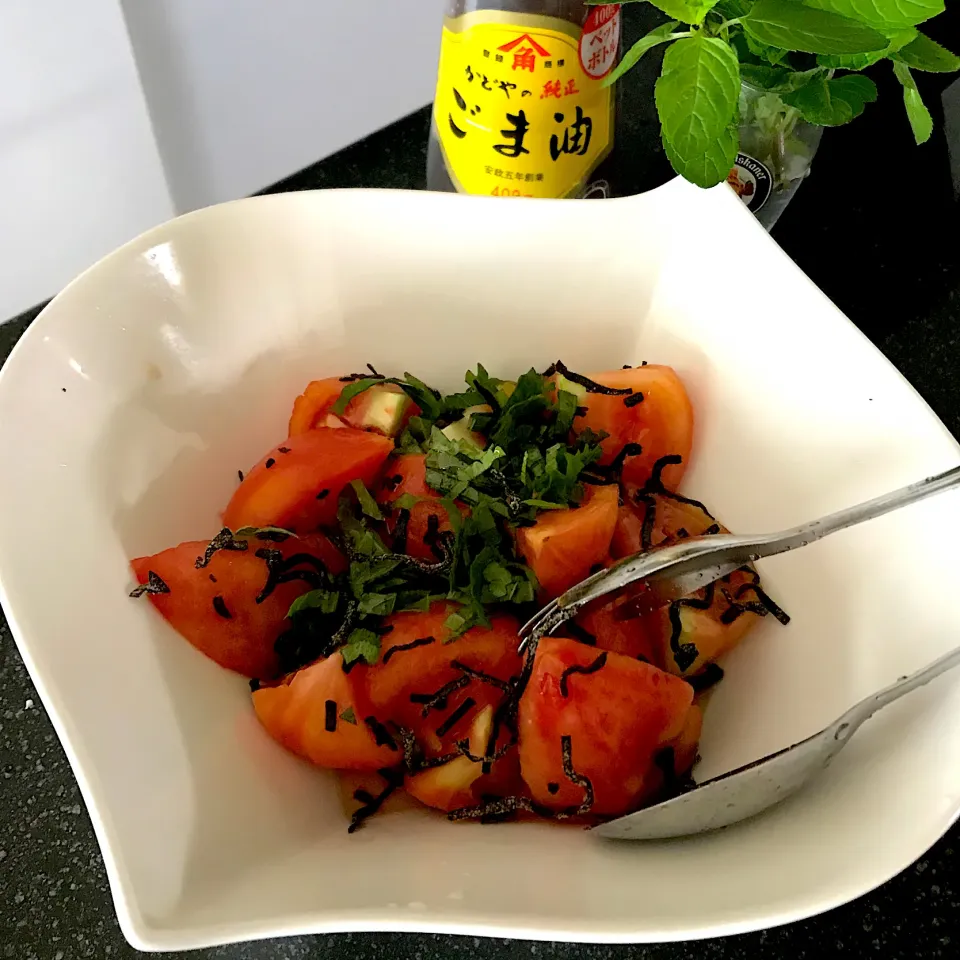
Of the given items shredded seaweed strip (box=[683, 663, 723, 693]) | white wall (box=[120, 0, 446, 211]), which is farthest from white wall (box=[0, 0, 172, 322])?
shredded seaweed strip (box=[683, 663, 723, 693])

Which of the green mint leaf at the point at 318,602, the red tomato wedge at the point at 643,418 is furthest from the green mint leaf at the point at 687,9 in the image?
the green mint leaf at the point at 318,602

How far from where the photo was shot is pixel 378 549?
0.65 metres

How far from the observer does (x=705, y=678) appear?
25.4 inches

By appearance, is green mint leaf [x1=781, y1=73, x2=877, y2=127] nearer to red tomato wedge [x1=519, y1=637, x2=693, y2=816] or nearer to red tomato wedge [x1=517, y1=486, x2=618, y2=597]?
red tomato wedge [x1=517, y1=486, x2=618, y2=597]

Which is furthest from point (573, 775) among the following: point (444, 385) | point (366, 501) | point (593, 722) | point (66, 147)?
point (66, 147)

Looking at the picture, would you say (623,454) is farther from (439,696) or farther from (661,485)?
(439,696)

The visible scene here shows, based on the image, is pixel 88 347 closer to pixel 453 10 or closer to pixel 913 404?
pixel 453 10

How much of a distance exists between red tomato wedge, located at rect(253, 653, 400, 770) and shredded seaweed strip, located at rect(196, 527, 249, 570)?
0.29 feet

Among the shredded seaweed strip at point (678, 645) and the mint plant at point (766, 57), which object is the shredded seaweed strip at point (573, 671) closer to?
the shredded seaweed strip at point (678, 645)

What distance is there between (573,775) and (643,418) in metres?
0.27

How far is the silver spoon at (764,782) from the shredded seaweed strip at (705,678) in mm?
126

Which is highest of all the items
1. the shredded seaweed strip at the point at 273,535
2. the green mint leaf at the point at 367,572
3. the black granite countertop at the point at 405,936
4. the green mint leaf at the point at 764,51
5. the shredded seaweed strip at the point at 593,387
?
the green mint leaf at the point at 764,51

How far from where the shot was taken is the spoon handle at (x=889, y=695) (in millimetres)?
497

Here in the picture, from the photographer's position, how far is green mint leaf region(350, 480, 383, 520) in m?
0.66
